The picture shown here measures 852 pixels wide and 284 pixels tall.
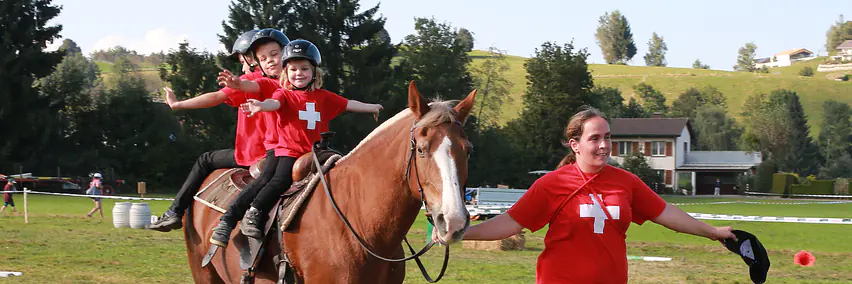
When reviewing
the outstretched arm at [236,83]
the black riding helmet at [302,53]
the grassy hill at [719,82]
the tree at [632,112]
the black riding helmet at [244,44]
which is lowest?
the outstretched arm at [236,83]

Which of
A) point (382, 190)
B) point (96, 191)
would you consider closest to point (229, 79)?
point (382, 190)

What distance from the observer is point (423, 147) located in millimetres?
→ 4664

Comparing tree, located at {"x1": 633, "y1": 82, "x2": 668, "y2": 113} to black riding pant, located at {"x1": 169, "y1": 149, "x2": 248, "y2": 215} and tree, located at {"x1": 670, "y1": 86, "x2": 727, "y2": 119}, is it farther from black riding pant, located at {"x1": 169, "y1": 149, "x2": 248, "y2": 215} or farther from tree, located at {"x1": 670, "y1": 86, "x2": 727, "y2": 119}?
black riding pant, located at {"x1": 169, "y1": 149, "x2": 248, "y2": 215}

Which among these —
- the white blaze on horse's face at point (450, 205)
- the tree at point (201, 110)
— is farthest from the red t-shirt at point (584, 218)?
the tree at point (201, 110)

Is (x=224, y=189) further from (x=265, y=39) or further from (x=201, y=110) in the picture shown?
(x=201, y=110)

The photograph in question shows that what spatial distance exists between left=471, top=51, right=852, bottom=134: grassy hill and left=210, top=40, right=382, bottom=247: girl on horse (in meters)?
145

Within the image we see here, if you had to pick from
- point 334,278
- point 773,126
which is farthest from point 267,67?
point 773,126

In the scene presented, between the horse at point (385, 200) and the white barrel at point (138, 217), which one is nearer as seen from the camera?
the horse at point (385, 200)

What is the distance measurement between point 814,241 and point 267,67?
20.3 meters

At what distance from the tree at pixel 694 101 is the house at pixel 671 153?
139 feet

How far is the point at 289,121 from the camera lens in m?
6.15

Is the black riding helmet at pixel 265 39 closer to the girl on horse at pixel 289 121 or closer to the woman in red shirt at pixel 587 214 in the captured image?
the girl on horse at pixel 289 121

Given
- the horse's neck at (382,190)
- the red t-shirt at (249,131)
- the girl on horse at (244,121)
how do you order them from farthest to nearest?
1. the red t-shirt at (249,131)
2. the girl on horse at (244,121)
3. the horse's neck at (382,190)

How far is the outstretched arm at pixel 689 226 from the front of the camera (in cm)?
500
